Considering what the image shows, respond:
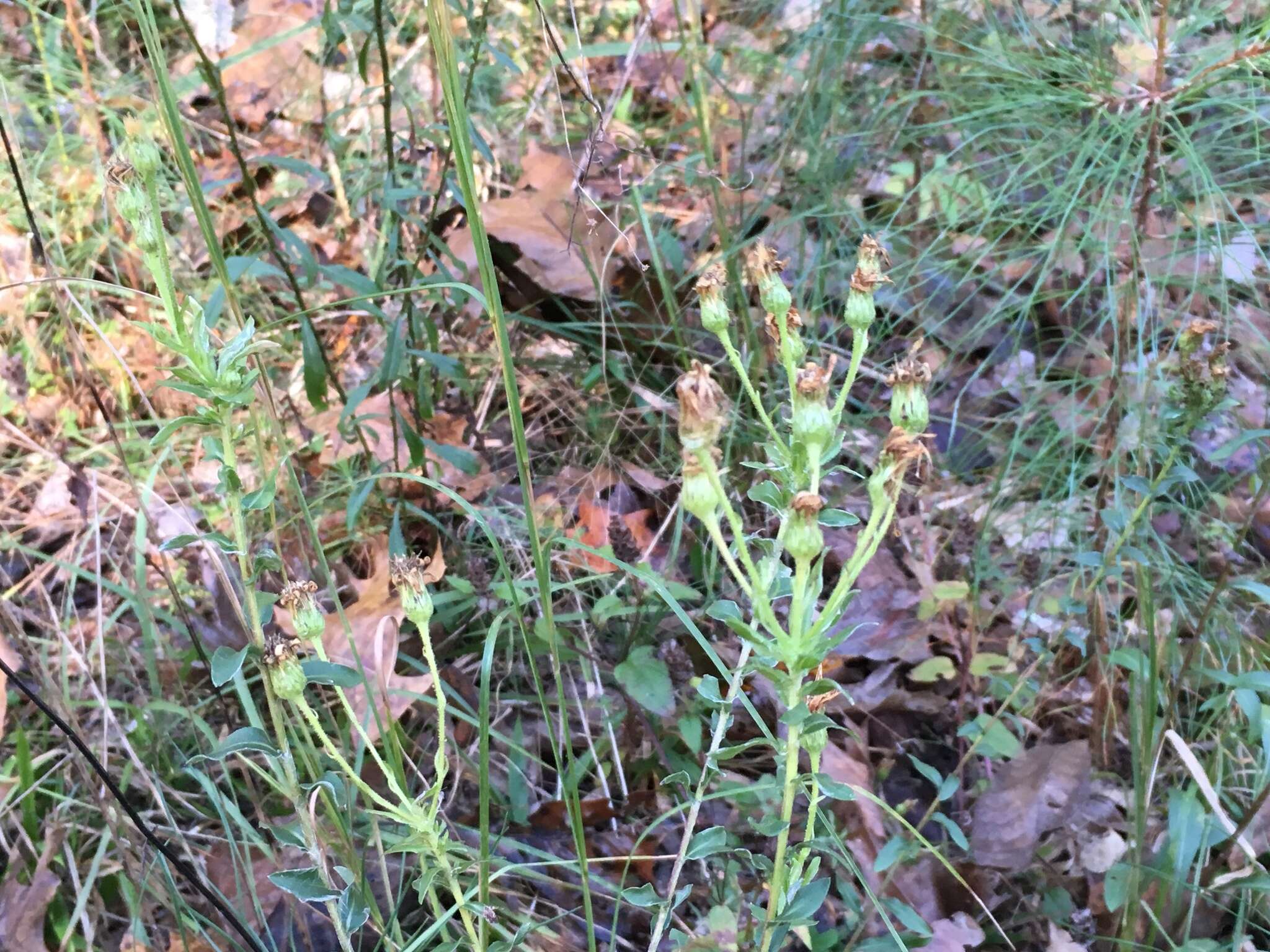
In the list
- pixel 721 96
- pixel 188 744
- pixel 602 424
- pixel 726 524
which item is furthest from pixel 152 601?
pixel 721 96

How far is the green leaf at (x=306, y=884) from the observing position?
1.00m

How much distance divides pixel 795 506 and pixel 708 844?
404mm

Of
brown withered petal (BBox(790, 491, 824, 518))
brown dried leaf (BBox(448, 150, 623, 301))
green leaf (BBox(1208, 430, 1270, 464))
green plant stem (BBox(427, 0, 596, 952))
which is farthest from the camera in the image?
brown dried leaf (BBox(448, 150, 623, 301))

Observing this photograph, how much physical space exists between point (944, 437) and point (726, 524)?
0.64 metres

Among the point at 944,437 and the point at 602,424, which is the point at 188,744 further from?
the point at 944,437

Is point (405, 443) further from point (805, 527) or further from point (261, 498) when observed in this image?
point (805, 527)

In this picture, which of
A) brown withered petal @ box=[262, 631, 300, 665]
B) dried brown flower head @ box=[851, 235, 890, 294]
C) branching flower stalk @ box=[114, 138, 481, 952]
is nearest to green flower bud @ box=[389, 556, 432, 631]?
branching flower stalk @ box=[114, 138, 481, 952]

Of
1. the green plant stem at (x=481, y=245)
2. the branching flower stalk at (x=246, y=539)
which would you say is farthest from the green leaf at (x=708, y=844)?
the branching flower stalk at (x=246, y=539)

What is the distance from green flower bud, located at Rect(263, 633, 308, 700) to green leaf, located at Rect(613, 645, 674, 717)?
61cm

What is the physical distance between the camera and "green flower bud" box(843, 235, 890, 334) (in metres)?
1.07

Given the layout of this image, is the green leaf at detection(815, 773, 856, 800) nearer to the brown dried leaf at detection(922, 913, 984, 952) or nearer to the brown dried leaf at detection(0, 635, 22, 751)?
the brown dried leaf at detection(922, 913, 984, 952)

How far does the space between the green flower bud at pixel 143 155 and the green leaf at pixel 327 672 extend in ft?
1.65

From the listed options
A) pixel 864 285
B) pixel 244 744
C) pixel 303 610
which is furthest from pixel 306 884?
pixel 864 285

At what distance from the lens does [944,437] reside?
2287mm
